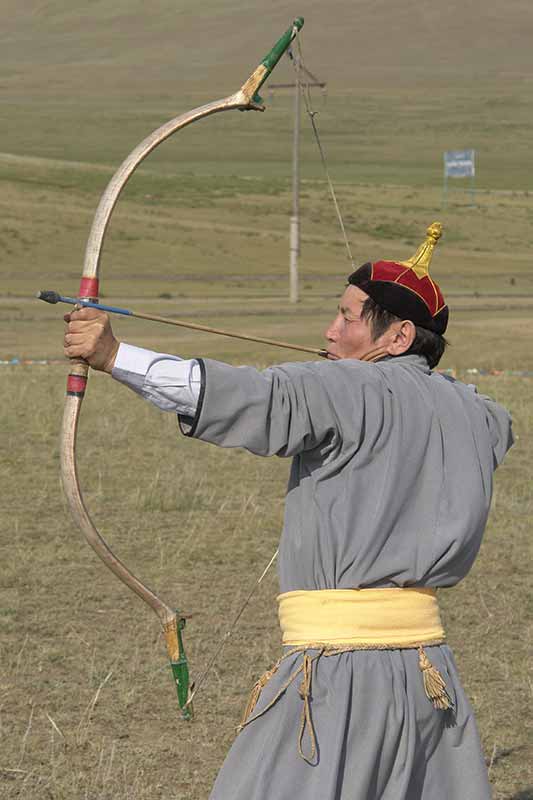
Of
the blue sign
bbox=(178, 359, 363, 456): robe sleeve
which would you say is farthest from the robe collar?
the blue sign

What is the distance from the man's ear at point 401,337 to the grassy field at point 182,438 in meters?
2.33

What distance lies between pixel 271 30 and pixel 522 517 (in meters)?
155

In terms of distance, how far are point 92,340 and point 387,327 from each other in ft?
2.25

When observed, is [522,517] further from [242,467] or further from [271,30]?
[271,30]

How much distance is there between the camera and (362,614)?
9.73 ft

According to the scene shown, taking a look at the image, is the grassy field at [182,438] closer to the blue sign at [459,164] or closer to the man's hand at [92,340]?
the blue sign at [459,164]

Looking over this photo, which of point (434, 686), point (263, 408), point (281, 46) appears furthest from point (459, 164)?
point (263, 408)

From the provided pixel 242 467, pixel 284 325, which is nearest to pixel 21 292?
pixel 284 325

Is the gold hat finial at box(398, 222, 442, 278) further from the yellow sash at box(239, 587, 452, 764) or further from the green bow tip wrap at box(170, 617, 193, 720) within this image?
the green bow tip wrap at box(170, 617, 193, 720)

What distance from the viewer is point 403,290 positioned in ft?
10.1

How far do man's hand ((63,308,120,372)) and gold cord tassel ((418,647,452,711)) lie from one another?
0.93 metres

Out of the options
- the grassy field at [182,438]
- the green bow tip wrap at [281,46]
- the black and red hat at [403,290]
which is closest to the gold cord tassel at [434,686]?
the black and red hat at [403,290]

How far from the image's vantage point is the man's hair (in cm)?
310

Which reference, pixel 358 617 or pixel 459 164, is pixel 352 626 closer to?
pixel 358 617
